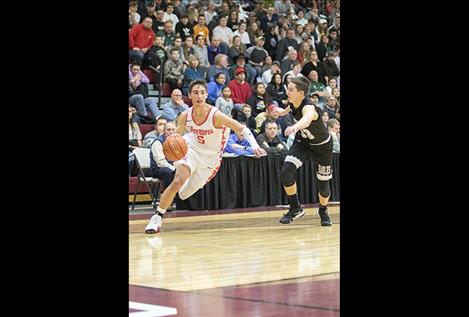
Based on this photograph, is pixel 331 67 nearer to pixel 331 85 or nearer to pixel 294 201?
pixel 331 85

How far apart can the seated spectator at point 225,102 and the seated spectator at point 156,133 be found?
1.23m

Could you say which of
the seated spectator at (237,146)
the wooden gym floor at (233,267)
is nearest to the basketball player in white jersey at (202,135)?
the wooden gym floor at (233,267)

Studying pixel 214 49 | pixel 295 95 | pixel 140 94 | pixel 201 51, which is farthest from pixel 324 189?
pixel 214 49

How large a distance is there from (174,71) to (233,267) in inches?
238

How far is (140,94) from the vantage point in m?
10.4

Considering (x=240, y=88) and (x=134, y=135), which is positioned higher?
(x=240, y=88)

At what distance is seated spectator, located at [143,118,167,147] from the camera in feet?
31.2

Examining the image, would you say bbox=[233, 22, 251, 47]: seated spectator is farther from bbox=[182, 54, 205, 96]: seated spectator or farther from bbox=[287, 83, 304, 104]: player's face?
bbox=[287, 83, 304, 104]: player's face

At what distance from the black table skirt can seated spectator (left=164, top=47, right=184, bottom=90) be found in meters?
1.64

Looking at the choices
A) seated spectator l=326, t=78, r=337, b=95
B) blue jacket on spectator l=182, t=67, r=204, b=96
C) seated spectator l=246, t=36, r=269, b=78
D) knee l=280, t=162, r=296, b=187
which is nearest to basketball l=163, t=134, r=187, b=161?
knee l=280, t=162, r=296, b=187
